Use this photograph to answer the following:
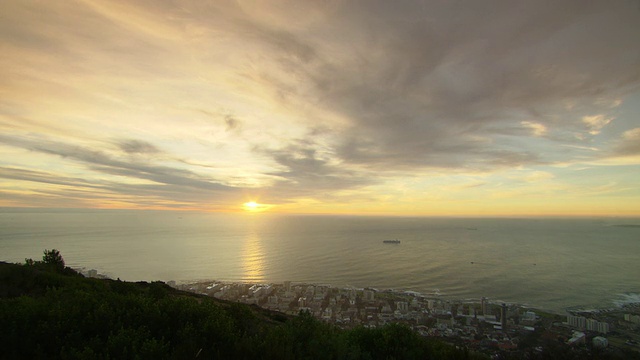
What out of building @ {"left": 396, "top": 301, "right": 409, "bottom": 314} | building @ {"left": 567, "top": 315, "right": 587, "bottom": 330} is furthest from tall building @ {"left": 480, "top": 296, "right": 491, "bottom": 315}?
building @ {"left": 396, "top": 301, "right": 409, "bottom": 314}

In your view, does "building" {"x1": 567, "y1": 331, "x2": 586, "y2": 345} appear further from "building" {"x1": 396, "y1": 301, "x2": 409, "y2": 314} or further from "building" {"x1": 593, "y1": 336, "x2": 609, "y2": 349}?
"building" {"x1": 396, "y1": 301, "x2": 409, "y2": 314}

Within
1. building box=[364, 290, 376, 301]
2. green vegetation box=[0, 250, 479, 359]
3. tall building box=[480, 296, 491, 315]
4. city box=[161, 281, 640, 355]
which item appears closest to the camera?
green vegetation box=[0, 250, 479, 359]

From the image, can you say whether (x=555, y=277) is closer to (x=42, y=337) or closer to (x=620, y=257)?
(x=620, y=257)

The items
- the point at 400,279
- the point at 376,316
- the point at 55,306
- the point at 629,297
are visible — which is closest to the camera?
the point at 55,306

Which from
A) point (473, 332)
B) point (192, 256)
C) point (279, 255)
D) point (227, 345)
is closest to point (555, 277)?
point (473, 332)

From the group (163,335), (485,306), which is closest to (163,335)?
(163,335)

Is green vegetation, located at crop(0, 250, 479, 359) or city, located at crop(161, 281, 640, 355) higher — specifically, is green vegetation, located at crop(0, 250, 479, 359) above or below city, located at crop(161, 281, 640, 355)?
above

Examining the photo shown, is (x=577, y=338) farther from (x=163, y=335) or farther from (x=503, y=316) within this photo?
(x=163, y=335)

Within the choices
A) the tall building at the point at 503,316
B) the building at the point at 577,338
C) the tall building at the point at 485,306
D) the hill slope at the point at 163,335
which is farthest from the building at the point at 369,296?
the hill slope at the point at 163,335

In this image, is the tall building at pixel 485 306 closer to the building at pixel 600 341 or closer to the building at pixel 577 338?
the building at pixel 577 338
